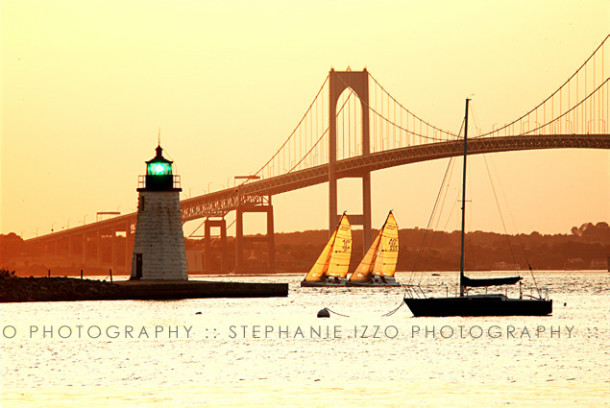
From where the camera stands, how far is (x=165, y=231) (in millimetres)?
43281

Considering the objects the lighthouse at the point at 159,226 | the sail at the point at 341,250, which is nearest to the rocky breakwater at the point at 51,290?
the lighthouse at the point at 159,226

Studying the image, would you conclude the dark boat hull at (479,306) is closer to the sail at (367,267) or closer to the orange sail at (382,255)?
the orange sail at (382,255)

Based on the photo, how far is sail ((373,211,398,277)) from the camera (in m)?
60.9

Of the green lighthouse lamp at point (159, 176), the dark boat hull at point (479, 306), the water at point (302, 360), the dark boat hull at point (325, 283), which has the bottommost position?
the water at point (302, 360)

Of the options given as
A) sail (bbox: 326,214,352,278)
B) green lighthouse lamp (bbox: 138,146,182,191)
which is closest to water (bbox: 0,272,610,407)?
Result: green lighthouse lamp (bbox: 138,146,182,191)

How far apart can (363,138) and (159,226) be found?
145 ft

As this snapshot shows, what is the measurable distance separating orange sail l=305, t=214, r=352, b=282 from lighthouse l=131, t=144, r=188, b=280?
67.8 ft

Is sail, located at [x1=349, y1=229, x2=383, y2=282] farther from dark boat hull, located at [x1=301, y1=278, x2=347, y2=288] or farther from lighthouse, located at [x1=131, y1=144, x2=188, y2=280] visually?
lighthouse, located at [x1=131, y1=144, x2=188, y2=280]

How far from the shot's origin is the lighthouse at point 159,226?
4328 cm

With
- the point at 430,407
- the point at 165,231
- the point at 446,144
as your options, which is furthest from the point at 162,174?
the point at 446,144

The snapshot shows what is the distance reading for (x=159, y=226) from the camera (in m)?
43.2

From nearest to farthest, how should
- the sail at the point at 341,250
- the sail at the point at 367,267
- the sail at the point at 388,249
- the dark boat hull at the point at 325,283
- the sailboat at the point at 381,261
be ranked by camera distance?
the sail at the point at 388,249, the sailboat at the point at 381,261, the sail at the point at 367,267, the sail at the point at 341,250, the dark boat hull at the point at 325,283

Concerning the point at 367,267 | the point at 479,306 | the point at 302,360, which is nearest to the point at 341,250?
the point at 367,267

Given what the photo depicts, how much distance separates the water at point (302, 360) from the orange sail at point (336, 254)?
2230 cm
